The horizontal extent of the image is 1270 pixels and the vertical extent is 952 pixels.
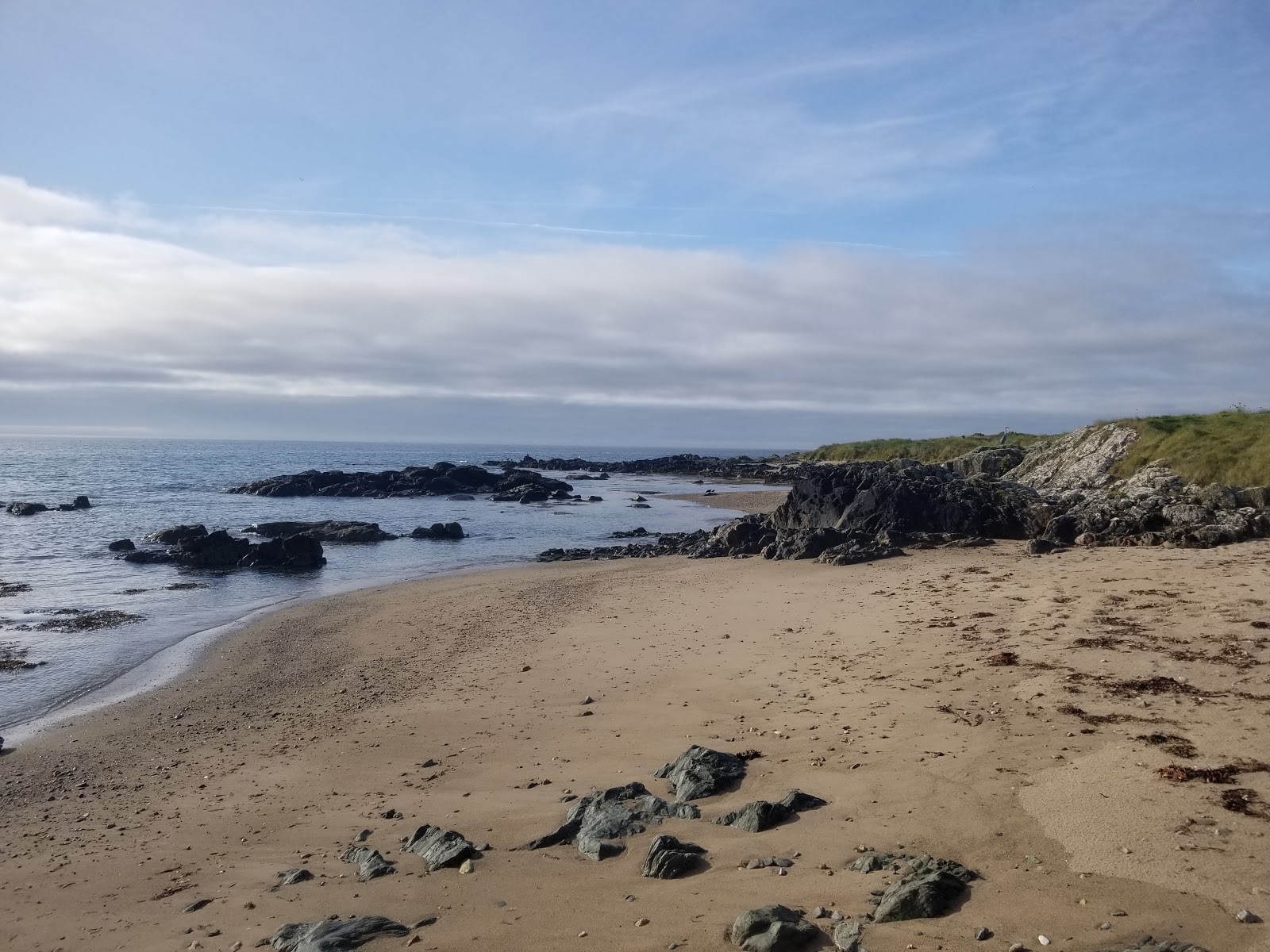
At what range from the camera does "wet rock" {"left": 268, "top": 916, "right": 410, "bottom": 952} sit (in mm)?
5441

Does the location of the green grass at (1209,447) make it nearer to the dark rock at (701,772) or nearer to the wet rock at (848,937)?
the dark rock at (701,772)

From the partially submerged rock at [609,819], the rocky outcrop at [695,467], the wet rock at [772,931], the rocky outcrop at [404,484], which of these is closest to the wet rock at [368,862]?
the partially submerged rock at [609,819]

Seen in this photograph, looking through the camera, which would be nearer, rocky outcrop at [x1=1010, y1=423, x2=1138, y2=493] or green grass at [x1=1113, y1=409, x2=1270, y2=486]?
green grass at [x1=1113, y1=409, x2=1270, y2=486]

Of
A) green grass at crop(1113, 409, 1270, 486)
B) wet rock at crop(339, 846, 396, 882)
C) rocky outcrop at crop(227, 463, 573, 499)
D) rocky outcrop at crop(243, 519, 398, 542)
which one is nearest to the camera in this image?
wet rock at crop(339, 846, 396, 882)

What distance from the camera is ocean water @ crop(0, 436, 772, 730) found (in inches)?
637

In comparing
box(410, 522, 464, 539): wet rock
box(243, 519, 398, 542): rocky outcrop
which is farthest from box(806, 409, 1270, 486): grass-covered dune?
box(243, 519, 398, 542): rocky outcrop

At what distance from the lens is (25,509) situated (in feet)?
153

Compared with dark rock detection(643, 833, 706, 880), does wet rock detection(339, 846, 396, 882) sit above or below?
below

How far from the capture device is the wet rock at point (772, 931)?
4.79 metres

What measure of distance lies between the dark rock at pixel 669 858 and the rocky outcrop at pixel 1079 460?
953 inches

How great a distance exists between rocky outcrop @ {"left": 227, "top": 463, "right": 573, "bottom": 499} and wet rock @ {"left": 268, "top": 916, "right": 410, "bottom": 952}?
5411 cm

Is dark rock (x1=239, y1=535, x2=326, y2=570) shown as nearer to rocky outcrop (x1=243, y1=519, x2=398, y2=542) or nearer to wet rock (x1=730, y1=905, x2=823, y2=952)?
rocky outcrop (x1=243, y1=519, x2=398, y2=542)

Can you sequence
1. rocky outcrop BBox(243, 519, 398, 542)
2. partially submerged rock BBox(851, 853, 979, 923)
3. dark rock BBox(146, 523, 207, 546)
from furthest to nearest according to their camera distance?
1. rocky outcrop BBox(243, 519, 398, 542)
2. dark rock BBox(146, 523, 207, 546)
3. partially submerged rock BBox(851, 853, 979, 923)

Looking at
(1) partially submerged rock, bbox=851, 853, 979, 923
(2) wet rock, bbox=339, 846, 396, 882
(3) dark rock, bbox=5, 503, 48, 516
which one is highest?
(1) partially submerged rock, bbox=851, 853, 979, 923
